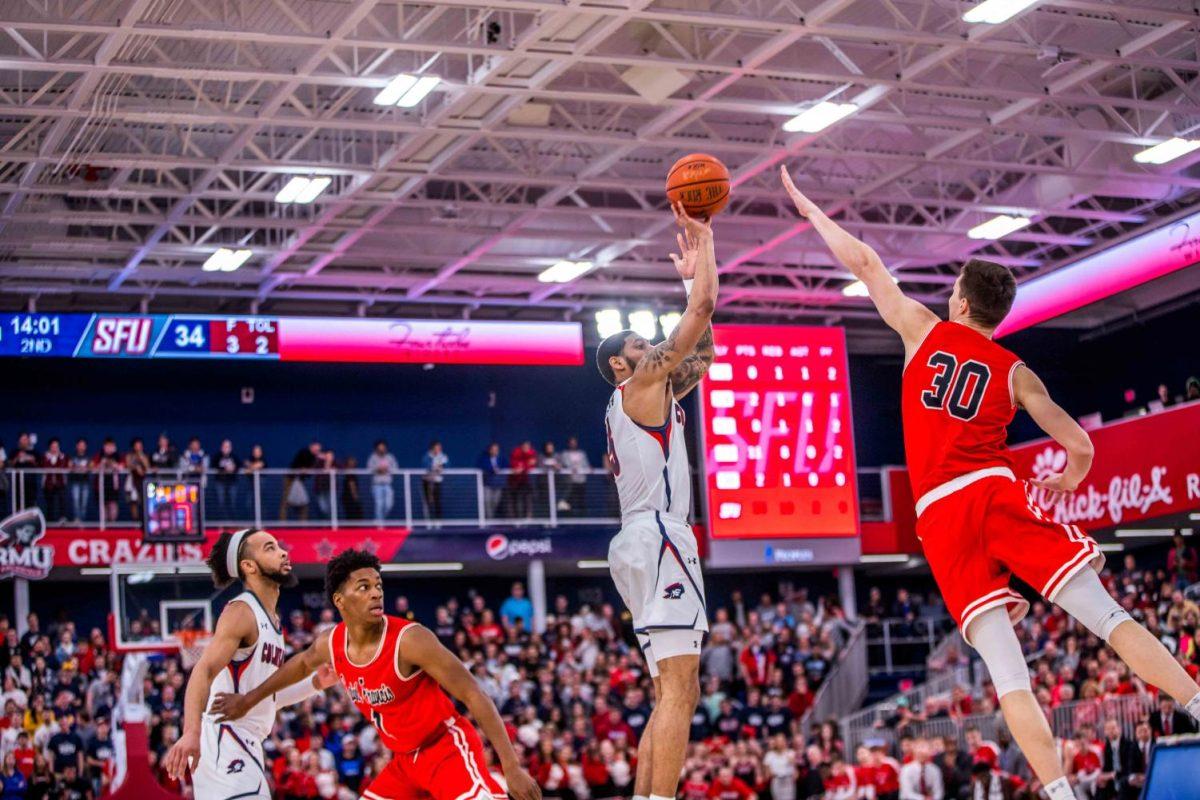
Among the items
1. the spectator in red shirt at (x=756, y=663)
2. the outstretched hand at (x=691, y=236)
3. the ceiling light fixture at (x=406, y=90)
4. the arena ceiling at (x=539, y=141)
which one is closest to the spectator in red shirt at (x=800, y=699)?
the spectator in red shirt at (x=756, y=663)

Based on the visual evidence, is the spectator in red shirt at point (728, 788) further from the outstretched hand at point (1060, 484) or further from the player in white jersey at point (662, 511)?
the outstretched hand at point (1060, 484)

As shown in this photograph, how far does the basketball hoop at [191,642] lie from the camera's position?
2020 cm

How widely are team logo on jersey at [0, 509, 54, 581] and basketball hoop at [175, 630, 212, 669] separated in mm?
3328

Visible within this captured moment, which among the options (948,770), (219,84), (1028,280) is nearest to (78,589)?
(219,84)

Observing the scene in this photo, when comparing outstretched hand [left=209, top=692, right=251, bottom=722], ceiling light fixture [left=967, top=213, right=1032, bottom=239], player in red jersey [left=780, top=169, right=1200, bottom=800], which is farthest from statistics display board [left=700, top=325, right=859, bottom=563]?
player in red jersey [left=780, top=169, right=1200, bottom=800]

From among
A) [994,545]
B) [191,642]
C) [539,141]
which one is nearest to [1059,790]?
[994,545]

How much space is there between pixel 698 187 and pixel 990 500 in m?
2.40

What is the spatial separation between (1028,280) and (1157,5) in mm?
10128

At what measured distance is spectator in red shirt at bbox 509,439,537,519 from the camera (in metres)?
28.4

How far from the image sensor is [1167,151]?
2356 cm

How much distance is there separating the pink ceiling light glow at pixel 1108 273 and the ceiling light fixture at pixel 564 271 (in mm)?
6988

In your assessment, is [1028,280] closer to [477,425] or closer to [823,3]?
[477,425]

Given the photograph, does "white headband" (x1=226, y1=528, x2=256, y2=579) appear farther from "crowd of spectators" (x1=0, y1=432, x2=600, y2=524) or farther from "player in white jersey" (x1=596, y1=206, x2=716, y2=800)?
"crowd of spectators" (x1=0, y1=432, x2=600, y2=524)

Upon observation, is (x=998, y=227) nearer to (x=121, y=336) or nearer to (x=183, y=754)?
(x=121, y=336)
